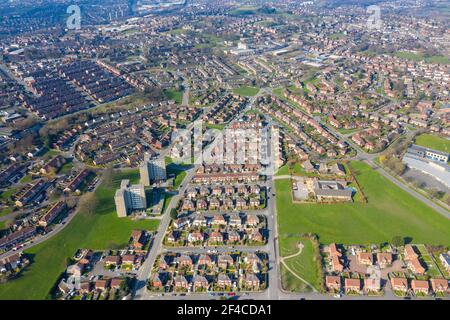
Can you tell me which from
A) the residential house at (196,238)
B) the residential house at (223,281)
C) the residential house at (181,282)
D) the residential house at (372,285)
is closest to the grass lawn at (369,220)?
the residential house at (372,285)

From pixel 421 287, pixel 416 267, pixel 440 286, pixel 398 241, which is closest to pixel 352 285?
pixel 421 287

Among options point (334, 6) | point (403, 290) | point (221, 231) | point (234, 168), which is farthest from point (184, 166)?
point (334, 6)

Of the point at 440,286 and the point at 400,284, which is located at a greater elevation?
the point at 400,284

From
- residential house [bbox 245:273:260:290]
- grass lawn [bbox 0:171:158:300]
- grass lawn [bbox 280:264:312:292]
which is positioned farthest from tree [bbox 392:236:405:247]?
grass lawn [bbox 0:171:158:300]

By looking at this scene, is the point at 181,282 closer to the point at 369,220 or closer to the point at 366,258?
the point at 366,258

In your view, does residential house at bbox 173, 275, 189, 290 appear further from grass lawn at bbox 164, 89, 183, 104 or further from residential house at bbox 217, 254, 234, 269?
grass lawn at bbox 164, 89, 183, 104
